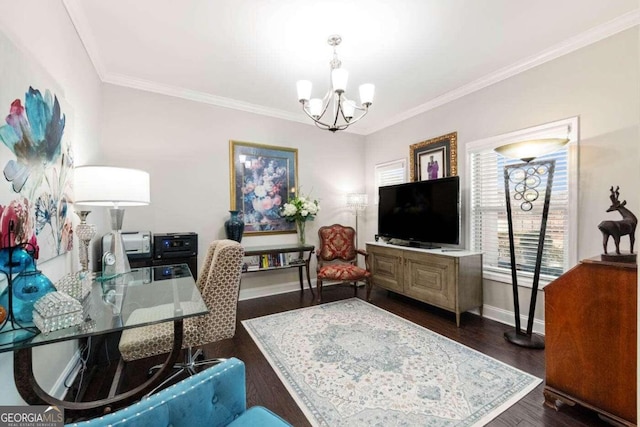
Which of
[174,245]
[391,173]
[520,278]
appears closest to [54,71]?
[174,245]

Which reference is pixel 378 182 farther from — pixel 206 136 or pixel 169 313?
pixel 169 313

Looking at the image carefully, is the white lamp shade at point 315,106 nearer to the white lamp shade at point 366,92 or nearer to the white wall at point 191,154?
the white lamp shade at point 366,92

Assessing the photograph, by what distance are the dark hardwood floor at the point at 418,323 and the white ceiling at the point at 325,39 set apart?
2690 millimetres

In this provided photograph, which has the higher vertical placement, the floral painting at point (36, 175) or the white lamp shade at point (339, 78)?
the white lamp shade at point (339, 78)

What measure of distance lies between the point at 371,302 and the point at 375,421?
2058 mm

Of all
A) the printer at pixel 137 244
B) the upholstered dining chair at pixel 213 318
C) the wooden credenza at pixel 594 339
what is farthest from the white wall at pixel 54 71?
the wooden credenza at pixel 594 339

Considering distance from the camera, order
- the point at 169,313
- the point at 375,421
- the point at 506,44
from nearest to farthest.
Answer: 1. the point at 169,313
2. the point at 375,421
3. the point at 506,44

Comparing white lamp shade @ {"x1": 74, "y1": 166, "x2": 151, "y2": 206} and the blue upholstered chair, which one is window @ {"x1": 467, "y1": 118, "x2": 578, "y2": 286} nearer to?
the blue upholstered chair

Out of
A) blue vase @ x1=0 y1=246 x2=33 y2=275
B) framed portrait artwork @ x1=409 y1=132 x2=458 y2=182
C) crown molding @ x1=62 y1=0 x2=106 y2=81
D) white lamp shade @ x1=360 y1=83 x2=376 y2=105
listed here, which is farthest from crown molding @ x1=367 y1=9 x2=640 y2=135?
blue vase @ x1=0 y1=246 x2=33 y2=275

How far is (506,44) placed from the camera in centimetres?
247

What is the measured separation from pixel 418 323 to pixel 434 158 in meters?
2.12

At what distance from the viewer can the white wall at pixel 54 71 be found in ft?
4.07

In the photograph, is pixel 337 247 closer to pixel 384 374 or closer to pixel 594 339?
pixel 384 374

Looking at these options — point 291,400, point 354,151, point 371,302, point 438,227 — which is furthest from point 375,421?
point 354,151
